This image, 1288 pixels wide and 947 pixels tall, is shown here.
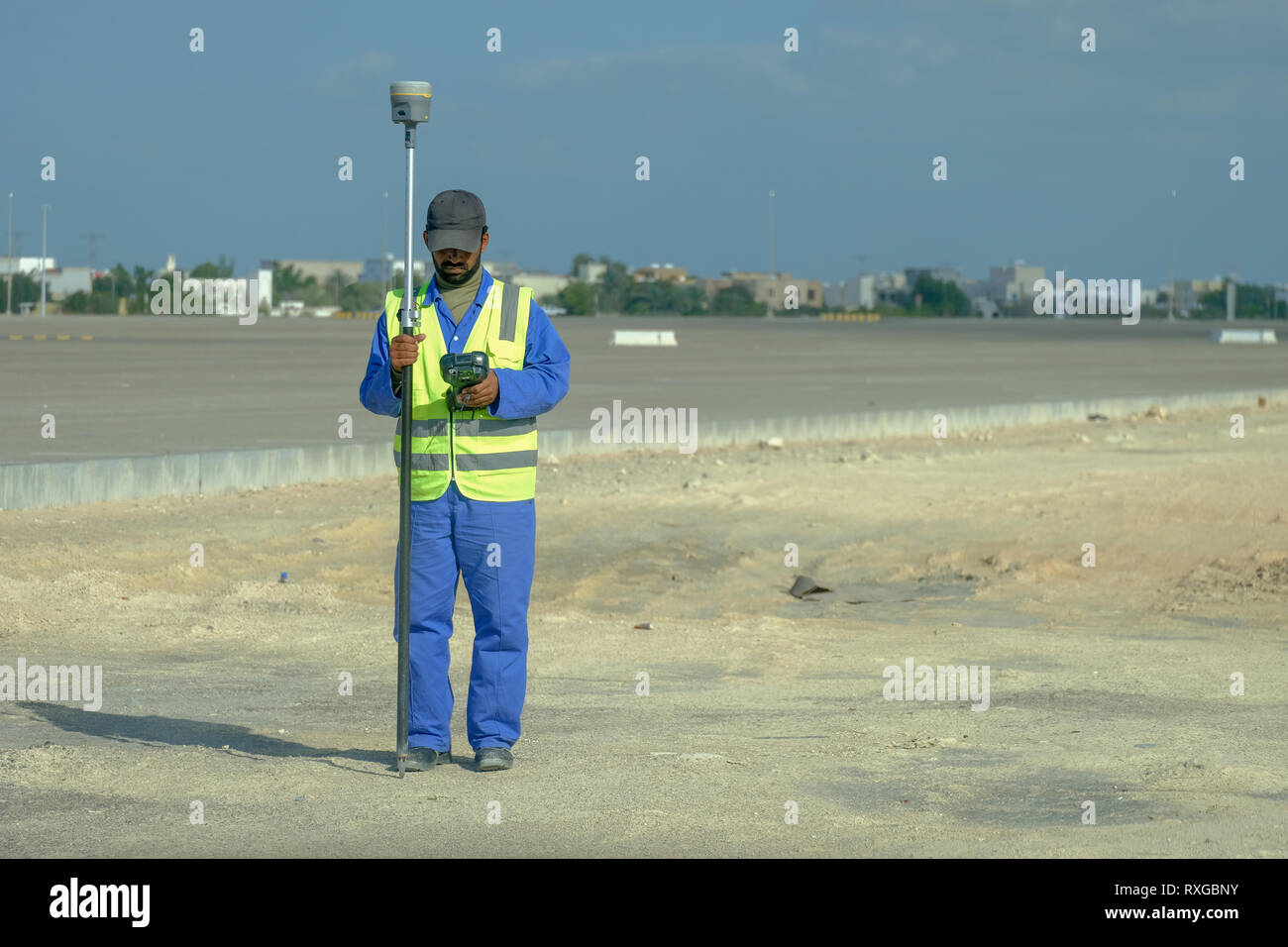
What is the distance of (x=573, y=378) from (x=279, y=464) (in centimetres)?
1775

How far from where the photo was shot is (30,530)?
43.5ft

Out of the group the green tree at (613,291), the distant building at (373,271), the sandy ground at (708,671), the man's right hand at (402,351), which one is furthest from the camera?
the green tree at (613,291)

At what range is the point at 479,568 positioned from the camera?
6.71 metres

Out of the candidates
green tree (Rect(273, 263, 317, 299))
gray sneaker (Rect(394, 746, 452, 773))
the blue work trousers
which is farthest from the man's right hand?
green tree (Rect(273, 263, 317, 299))

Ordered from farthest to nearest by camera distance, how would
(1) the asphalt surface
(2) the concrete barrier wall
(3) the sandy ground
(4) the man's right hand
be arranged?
1. (1) the asphalt surface
2. (2) the concrete barrier wall
3. (4) the man's right hand
4. (3) the sandy ground

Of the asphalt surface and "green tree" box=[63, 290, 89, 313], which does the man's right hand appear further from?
"green tree" box=[63, 290, 89, 313]

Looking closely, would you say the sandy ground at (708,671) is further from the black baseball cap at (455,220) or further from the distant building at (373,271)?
the distant building at (373,271)

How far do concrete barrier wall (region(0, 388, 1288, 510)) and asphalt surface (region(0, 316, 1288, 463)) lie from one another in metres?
1.53

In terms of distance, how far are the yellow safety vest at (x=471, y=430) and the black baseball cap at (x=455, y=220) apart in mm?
257

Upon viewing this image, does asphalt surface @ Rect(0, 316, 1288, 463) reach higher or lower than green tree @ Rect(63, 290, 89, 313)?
lower

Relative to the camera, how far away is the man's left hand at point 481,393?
21.3 feet

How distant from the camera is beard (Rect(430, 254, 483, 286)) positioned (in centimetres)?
670

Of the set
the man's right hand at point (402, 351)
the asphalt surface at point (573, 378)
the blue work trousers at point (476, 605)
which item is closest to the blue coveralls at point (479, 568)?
the blue work trousers at point (476, 605)
